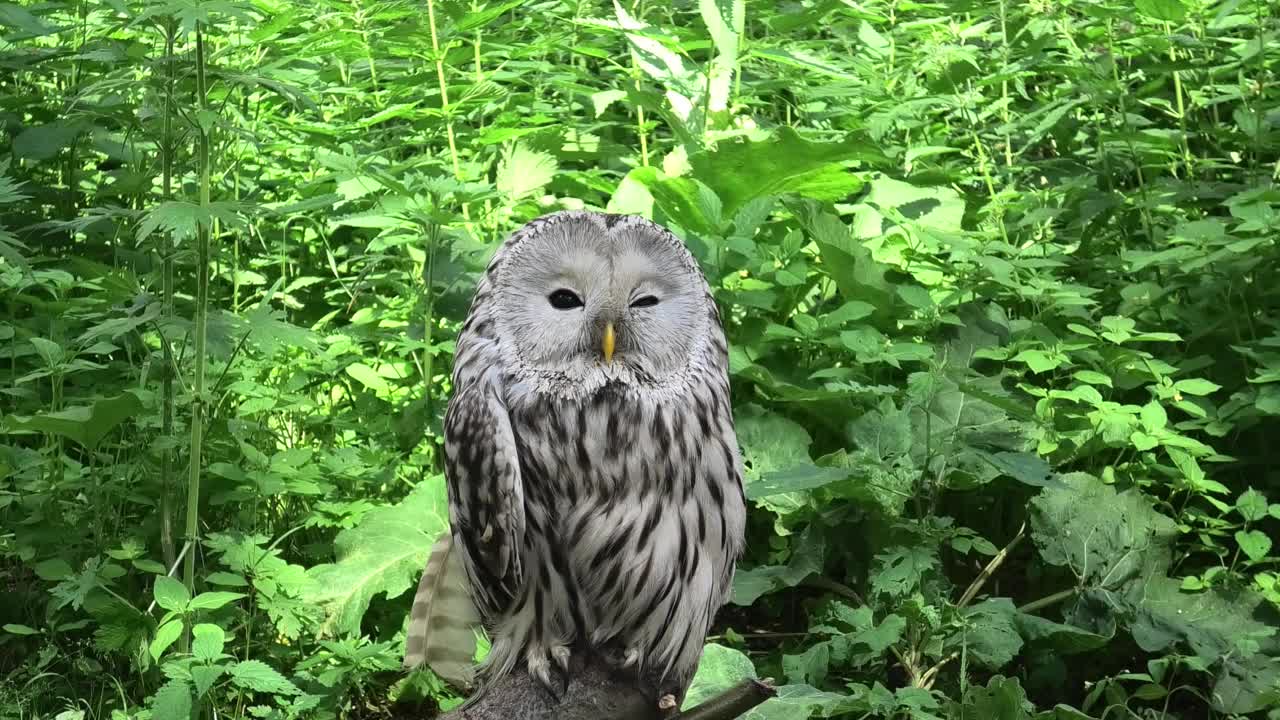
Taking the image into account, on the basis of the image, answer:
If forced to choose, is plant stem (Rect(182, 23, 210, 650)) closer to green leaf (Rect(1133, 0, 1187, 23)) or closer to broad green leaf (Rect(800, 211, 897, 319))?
broad green leaf (Rect(800, 211, 897, 319))

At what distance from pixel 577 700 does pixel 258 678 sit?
80 cm

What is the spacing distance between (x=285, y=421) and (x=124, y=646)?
1.08m

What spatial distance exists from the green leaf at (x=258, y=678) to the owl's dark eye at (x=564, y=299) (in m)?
1.11

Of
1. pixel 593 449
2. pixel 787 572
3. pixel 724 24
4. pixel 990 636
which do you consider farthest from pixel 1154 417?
pixel 593 449

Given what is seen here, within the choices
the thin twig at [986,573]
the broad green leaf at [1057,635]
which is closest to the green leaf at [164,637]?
the thin twig at [986,573]

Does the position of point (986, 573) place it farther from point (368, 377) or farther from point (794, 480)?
point (368, 377)

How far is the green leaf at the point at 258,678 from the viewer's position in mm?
2760

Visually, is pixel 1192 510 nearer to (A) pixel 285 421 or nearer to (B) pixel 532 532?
(B) pixel 532 532

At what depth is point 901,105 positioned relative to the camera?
14.3ft

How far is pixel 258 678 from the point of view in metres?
2.77

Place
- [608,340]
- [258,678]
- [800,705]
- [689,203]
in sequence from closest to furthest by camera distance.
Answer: [608,340]
[800,705]
[258,678]
[689,203]

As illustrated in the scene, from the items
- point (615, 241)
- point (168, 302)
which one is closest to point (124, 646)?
point (168, 302)

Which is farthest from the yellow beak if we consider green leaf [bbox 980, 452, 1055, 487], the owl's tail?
green leaf [bbox 980, 452, 1055, 487]

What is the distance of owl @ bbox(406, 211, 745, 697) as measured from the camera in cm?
222
